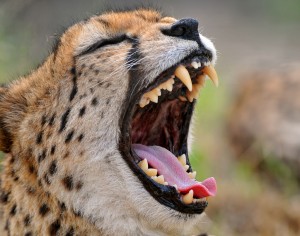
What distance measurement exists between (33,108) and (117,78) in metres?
0.44

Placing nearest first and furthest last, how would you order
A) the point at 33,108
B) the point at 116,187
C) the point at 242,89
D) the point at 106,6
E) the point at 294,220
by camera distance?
1. the point at 116,187
2. the point at 33,108
3. the point at 106,6
4. the point at 294,220
5. the point at 242,89

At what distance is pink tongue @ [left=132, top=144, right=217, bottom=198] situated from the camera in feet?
13.1

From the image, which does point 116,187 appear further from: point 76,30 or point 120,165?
point 76,30

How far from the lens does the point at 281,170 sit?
757cm

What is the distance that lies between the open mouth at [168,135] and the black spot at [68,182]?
261 millimetres

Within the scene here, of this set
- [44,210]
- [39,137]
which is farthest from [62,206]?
[39,137]

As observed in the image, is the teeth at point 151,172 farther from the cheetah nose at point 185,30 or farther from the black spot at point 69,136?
the cheetah nose at point 185,30

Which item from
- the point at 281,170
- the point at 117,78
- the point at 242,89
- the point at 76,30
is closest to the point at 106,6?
the point at 76,30

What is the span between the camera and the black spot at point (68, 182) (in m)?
3.96

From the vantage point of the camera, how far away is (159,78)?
406cm

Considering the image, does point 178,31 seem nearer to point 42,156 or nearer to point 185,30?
point 185,30

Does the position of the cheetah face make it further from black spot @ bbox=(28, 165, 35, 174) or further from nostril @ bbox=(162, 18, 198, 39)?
black spot @ bbox=(28, 165, 35, 174)

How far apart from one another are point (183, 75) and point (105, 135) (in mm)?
436

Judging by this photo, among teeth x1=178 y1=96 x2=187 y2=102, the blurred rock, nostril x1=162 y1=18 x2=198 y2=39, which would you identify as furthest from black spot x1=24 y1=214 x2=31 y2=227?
the blurred rock
